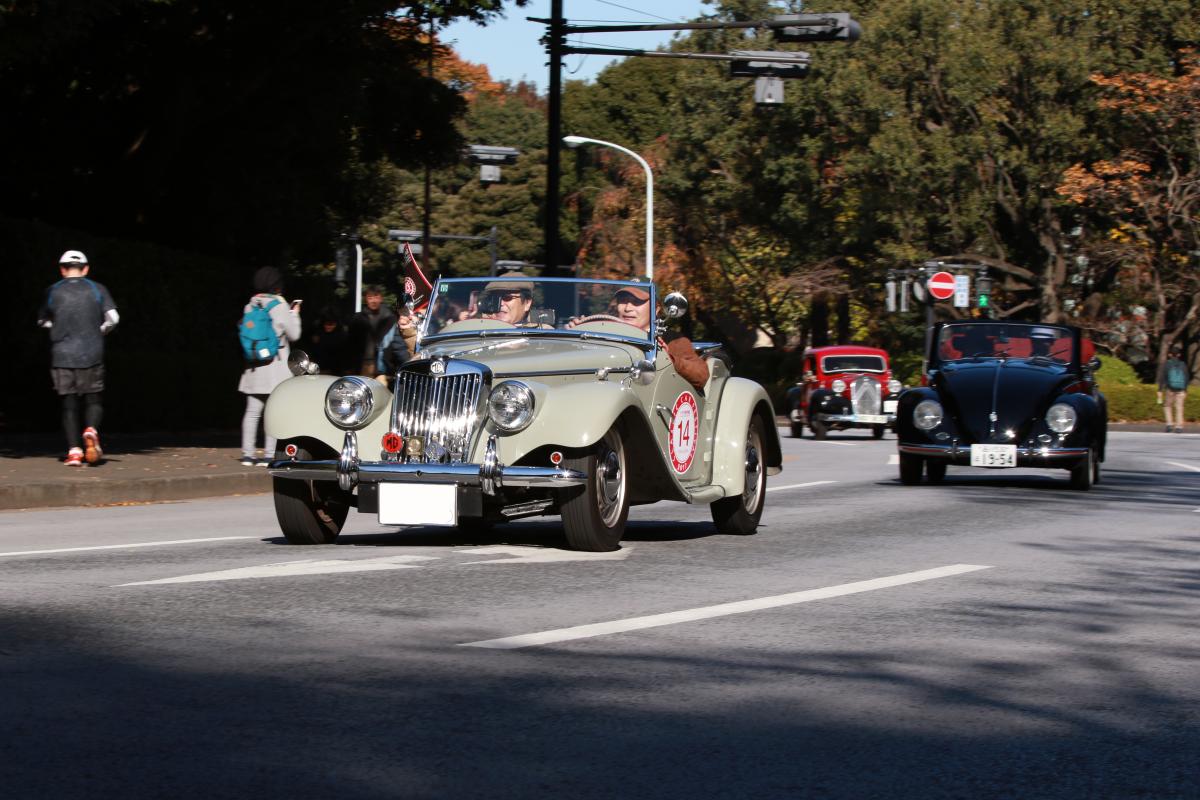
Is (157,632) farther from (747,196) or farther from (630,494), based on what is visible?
(747,196)

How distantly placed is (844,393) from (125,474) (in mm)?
20059

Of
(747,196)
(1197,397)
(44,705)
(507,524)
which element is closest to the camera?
(44,705)

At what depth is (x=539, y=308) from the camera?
12.0m

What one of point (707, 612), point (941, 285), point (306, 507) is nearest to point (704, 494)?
point (306, 507)

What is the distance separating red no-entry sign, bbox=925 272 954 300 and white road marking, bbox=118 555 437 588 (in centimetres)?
2578

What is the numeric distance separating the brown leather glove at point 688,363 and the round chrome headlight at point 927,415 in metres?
7.02

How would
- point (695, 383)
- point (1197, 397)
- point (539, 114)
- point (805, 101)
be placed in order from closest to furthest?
point (695, 383) → point (1197, 397) → point (805, 101) → point (539, 114)

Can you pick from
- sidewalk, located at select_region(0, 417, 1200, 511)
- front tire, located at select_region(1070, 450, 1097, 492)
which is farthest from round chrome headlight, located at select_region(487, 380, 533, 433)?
front tire, located at select_region(1070, 450, 1097, 492)

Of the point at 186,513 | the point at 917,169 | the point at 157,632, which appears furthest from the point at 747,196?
the point at 157,632

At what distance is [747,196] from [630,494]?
49.6m

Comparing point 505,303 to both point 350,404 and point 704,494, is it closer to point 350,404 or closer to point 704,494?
point 350,404

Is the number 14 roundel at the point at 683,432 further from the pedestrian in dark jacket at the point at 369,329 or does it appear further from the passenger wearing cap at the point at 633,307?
the pedestrian in dark jacket at the point at 369,329

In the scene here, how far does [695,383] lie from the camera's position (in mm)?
11906

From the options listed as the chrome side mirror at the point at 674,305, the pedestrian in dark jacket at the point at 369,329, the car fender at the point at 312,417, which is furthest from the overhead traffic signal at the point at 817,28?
the car fender at the point at 312,417
